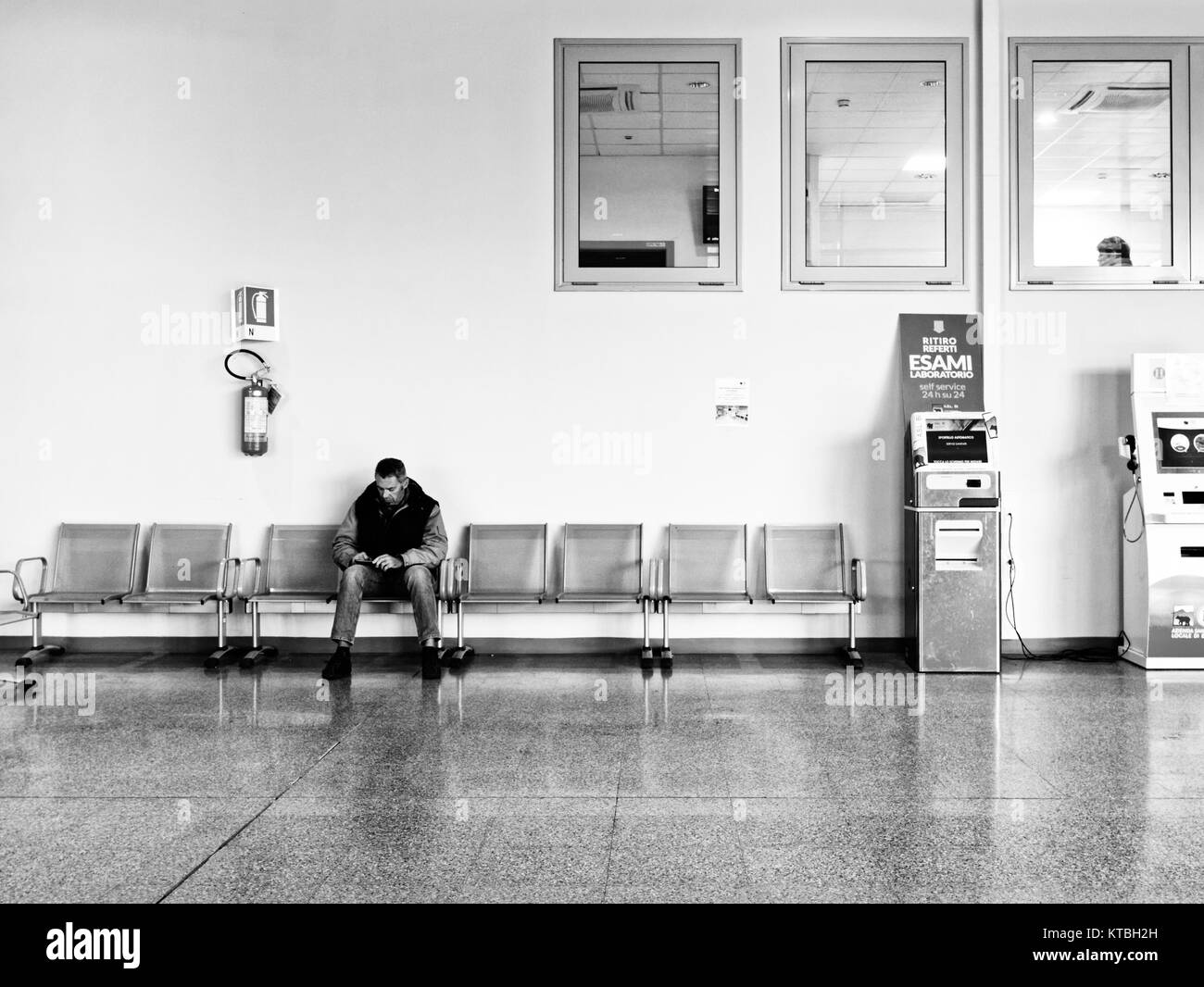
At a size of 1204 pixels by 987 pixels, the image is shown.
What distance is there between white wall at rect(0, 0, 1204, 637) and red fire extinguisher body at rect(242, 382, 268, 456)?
141 mm

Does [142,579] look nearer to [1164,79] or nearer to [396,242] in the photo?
[396,242]

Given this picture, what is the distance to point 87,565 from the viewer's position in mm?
5762

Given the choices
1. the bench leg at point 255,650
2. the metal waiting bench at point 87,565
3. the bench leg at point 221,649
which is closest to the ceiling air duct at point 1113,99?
the bench leg at point 255,650

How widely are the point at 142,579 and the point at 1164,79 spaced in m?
7.16

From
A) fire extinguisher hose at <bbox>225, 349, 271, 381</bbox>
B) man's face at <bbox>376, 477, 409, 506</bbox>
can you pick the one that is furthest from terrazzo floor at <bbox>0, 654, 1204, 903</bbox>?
fire extinguisher hose at <bbox>225, 349, 271, 381</bbox>

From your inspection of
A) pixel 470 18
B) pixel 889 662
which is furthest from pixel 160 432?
pixel 889 662

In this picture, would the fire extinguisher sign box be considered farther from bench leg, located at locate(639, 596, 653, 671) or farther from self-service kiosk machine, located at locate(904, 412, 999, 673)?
self-service kiosk machine, located at locate(904, 412, 999, 673)

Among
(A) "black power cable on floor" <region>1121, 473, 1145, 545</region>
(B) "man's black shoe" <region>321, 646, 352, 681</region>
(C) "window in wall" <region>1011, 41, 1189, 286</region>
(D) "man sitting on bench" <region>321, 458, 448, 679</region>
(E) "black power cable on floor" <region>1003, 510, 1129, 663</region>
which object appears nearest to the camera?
(B) "man's black shoe" <region>321, 646, 352, 681</region>

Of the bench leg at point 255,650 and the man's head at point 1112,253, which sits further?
the man's head at point 1112,253

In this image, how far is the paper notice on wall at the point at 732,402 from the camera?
19.1ft

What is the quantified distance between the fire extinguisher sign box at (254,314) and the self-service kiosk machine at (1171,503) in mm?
5180

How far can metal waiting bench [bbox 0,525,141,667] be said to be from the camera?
569 cm

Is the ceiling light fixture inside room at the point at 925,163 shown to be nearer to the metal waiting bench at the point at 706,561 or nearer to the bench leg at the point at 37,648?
the metal waiting bench at the point at 706,561

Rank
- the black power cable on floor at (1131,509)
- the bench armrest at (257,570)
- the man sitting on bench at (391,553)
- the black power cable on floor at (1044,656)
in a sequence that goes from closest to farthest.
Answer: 1. the man sitting on bench at (391,553)
2. the black power cable on floor at (1131,509)
3. the black power cable on floor at (1044,656)
4. the bench armrest at (257,570)
